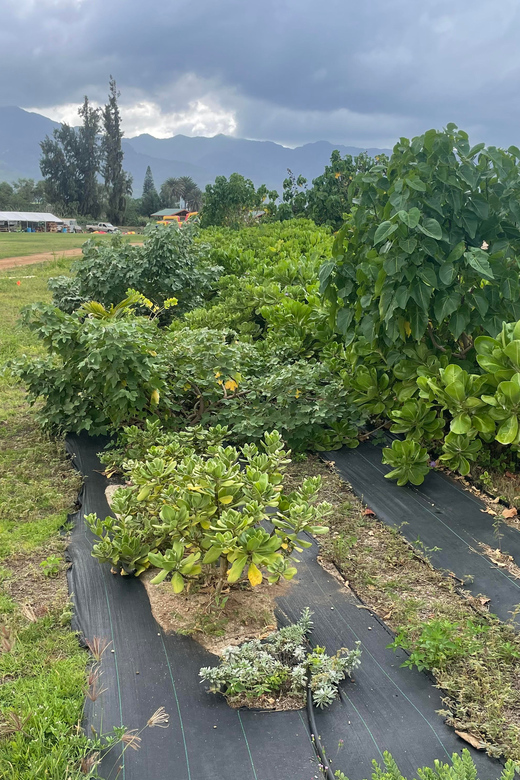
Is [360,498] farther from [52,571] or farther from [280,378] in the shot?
[52,571]

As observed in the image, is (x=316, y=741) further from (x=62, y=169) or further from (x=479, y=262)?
(x=62, y=169)

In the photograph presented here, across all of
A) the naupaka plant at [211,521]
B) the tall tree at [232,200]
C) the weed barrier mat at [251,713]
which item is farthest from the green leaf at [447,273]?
the tall tree at [232,200]

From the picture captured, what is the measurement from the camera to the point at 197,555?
7.54 ft

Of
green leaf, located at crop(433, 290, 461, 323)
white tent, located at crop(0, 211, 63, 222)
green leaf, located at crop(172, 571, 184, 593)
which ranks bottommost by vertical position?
green leaf, located at crop(172, 571, 184, 593)

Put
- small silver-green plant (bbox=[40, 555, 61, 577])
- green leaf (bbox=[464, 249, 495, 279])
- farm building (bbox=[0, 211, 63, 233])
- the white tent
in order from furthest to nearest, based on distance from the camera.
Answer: farm building (bbox=[0, 211, 63, 233])
the white tent
green leaf (bbox=[464, 249, 495, 279])
small silver-green plant (bbox=[40, 555, 61, 577])

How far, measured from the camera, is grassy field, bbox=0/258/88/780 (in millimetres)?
1837

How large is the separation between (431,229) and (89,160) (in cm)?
6232

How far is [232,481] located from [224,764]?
970 mm

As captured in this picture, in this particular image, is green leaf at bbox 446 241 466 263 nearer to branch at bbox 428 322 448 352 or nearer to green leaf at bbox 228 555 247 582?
branch at bbox 428 322 448 352

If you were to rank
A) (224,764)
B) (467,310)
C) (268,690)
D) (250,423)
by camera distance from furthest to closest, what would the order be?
(250,423) → (467,310) → (268,690) → (224,764)

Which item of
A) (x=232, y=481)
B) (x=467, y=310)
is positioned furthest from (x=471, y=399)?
(x=232, y=481)

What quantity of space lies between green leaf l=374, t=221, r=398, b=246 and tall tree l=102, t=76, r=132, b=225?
56888 millimetres

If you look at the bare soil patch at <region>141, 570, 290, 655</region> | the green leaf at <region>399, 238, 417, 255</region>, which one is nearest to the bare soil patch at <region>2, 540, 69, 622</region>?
the bare soil patch at <region>141, 570, 290, 655</region>

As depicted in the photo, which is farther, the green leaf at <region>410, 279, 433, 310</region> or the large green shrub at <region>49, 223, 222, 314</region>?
the large green shrub at <region>49, 223, 222, 314</region>
